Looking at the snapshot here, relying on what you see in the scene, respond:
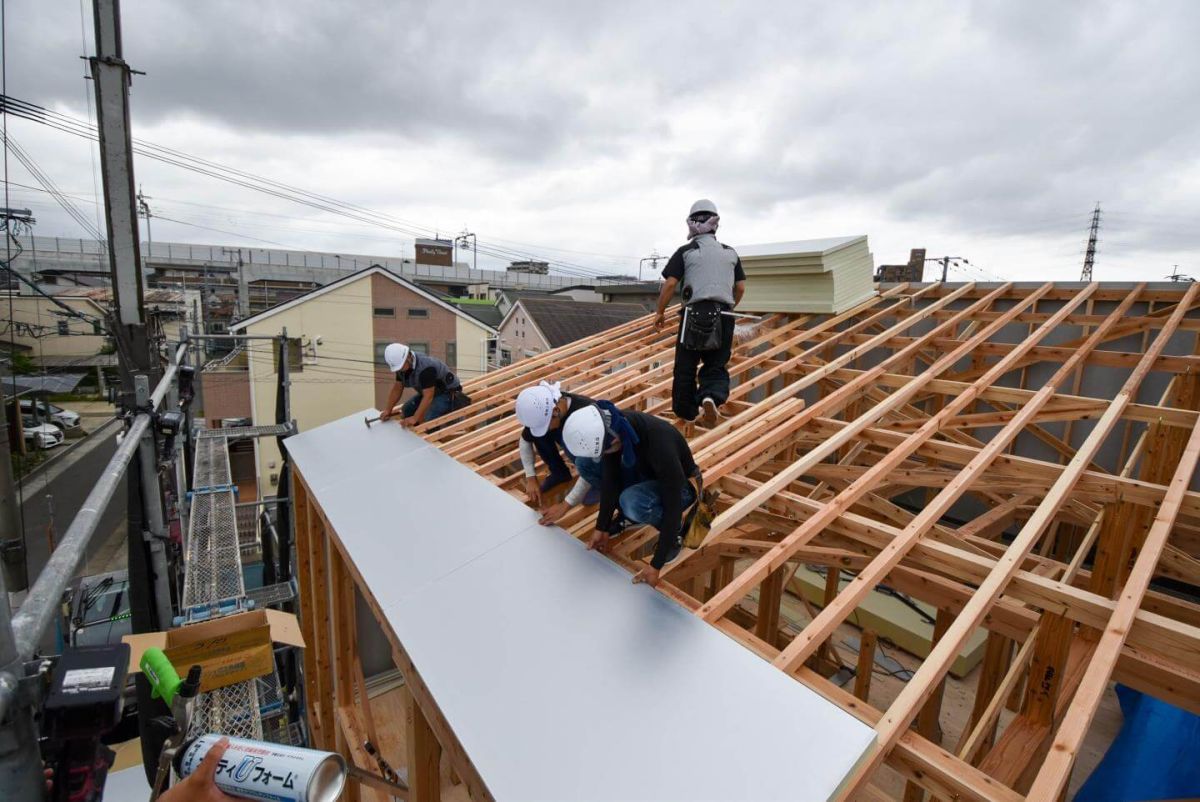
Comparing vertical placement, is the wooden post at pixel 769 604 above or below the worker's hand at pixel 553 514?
below

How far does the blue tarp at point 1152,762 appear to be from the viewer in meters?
3.73

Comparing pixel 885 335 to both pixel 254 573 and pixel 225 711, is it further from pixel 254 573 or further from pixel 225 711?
pixel 254 573

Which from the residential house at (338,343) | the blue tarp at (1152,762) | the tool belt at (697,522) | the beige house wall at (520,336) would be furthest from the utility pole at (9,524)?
the beige house wall at (520,336)

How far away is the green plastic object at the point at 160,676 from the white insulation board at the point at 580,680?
0.92 m

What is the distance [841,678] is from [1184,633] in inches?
202

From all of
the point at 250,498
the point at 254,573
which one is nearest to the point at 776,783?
the point at 254,573

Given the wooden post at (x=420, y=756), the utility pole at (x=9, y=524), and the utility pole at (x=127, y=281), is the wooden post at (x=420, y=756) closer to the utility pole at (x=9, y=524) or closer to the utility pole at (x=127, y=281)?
the utility pole at (x=9, y=524)

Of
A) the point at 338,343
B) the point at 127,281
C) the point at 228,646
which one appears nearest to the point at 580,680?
the point at 228,646

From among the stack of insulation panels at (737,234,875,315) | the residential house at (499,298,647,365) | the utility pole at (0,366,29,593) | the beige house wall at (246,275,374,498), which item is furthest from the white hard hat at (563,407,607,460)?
the residential house at (499,298,647,365)

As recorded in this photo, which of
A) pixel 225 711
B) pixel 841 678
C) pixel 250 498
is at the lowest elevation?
pixel 250 498

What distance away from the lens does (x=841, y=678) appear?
21.6 feet

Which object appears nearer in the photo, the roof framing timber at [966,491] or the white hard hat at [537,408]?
the roof framing timber at [966,491]

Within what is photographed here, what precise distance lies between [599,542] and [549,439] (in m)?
0.81

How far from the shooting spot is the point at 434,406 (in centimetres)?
559
